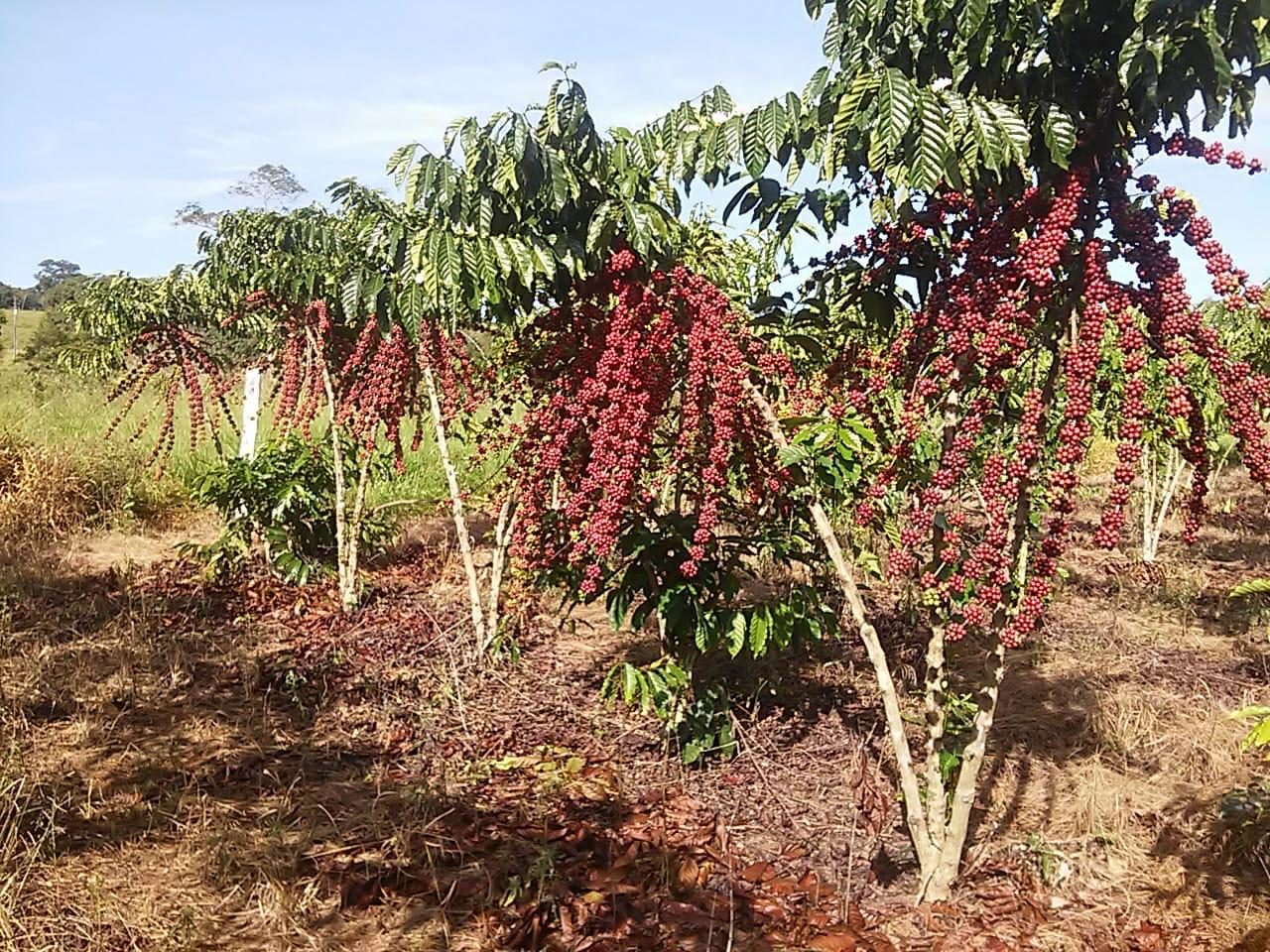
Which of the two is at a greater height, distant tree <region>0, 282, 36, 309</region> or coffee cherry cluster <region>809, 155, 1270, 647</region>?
distant tree <region>0, 282, 36, 309</region>

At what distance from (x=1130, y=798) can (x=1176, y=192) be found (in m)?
2.45

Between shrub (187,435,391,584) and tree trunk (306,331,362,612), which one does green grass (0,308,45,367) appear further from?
tree trunk (306,331,362,612)

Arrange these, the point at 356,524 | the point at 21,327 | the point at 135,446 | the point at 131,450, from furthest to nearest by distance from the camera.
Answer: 1. the point at 21,327
2. the point at 135,446
3. the point at 131,450
4. the point at 356,524

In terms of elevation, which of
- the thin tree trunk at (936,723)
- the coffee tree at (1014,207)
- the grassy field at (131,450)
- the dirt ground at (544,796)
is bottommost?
the dirt ground at (544,796)

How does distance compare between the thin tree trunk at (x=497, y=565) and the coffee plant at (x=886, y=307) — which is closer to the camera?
the coffee plant at (x=886, y=307)

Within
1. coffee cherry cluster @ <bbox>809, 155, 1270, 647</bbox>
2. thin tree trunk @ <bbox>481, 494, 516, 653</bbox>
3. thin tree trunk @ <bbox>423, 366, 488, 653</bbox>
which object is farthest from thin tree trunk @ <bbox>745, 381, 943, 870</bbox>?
thin tree trunk @ <bbox>423, 366, 488, 653</bbox>

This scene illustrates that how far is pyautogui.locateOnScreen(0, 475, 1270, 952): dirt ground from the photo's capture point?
2.92 metres

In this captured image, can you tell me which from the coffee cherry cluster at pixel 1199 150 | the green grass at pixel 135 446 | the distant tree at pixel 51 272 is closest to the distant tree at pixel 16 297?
the distant tree at pixel 51 272

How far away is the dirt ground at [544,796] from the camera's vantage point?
2922mm

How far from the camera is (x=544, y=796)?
373cm

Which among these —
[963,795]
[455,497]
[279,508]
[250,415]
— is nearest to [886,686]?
[963,795]

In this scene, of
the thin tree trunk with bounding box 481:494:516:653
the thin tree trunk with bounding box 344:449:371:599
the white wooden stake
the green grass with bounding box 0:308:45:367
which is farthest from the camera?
the green grass with bounding box 0:308:45:367

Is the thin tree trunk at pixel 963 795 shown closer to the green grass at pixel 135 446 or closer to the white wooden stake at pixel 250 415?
the green grass at pixel 135 446

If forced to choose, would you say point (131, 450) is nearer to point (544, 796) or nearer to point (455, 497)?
point (455, 497)
